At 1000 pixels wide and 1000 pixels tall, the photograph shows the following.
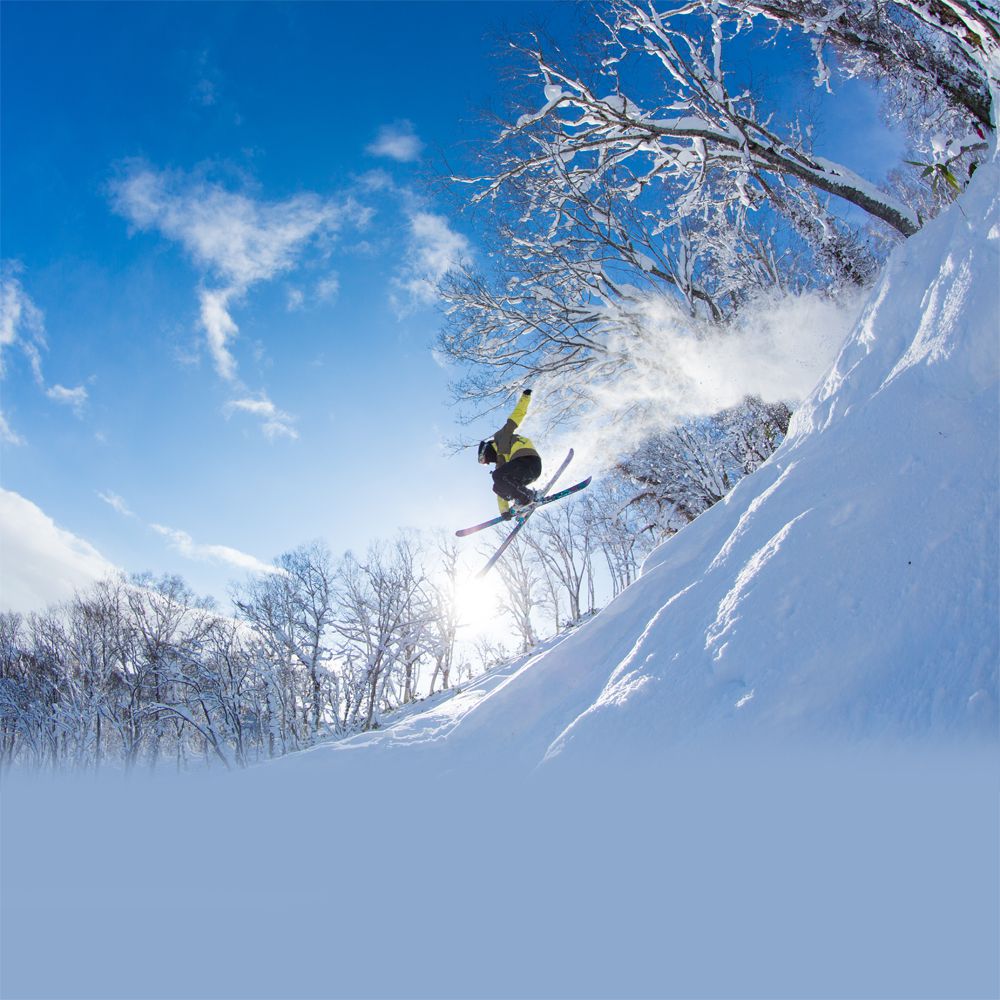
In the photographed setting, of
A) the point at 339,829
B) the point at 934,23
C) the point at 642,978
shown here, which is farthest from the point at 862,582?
the point at 934,23

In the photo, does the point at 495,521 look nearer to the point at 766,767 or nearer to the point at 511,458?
the point at 511,458

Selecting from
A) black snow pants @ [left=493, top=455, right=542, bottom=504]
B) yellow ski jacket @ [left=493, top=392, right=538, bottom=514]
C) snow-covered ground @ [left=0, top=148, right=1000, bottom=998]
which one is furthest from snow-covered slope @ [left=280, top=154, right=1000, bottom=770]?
yellow ski jacket @ [left=493, top=392, right=538, bottom=514]

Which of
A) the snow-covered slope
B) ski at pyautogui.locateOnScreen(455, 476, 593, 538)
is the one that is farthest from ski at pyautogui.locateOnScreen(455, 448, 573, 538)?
the snow-covered slope

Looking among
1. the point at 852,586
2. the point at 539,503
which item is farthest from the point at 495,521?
the point at 852,586

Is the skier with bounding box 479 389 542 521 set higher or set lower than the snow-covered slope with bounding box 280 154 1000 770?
higher

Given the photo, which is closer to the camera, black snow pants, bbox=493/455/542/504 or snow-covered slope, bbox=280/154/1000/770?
snow-covered slope, bbox=280/154/1000/770

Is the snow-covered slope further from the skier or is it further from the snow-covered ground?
the skier

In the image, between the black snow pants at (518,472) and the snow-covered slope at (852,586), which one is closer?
the snow-covered slope at (852,586)

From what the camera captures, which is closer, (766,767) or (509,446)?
(766,767)

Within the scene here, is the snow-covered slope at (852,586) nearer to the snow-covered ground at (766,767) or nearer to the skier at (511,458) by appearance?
the snow-covered ground at (766,767)

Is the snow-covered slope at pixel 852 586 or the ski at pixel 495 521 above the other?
the ski at pixel 495 521

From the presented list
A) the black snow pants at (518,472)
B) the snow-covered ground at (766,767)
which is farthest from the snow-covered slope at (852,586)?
the black snow pants at (518,472)

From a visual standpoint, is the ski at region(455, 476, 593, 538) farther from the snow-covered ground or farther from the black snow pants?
the snow-covered ground

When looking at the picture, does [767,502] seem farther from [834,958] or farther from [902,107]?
[902,107]
